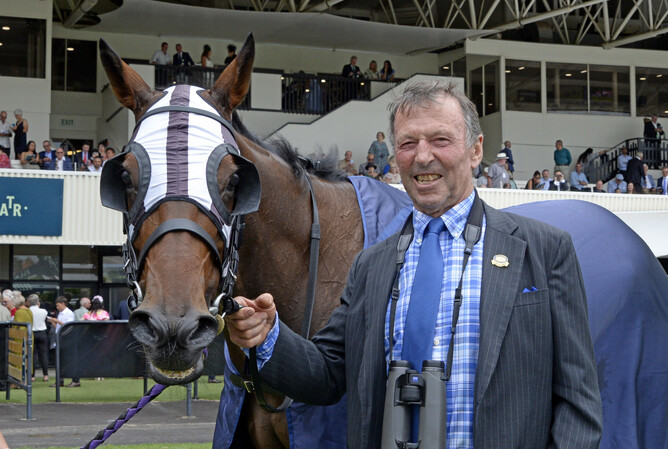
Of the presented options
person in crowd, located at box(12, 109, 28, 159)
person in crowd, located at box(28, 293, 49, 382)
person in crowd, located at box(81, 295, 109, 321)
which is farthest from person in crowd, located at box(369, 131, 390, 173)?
person in crowd, located at box(28, 293, 49, 382)

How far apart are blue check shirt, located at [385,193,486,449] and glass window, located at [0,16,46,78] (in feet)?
76.4

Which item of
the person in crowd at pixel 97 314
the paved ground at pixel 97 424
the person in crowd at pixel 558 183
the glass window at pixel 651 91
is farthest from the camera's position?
the glass window at pixel 651 91

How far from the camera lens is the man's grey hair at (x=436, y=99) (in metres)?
2.24

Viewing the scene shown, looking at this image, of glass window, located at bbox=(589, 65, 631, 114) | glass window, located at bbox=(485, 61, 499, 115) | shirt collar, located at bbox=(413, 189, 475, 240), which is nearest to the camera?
shirt collar, located at bbox=(413, 189, 475, 240)

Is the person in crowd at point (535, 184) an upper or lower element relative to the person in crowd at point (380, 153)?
lower

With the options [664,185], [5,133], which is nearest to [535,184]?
[664,185]

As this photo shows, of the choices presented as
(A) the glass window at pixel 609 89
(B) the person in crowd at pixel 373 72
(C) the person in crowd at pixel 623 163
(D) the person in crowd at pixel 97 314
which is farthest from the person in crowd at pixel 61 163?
(A) the glass window at pixel 609 89

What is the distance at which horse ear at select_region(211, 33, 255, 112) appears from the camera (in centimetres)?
267

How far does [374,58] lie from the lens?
29.3m

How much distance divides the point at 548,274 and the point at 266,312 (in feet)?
2.34

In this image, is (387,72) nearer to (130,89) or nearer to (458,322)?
(130,89)

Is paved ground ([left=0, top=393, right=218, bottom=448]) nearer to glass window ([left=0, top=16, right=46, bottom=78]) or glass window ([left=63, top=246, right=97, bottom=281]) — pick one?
glass window ([left=63, top=246, right=97, bottom=281])

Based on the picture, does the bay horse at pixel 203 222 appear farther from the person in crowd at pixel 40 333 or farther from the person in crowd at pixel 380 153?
the person in crowd at pixel 380 153

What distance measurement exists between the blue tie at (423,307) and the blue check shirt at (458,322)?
0.6 inches
